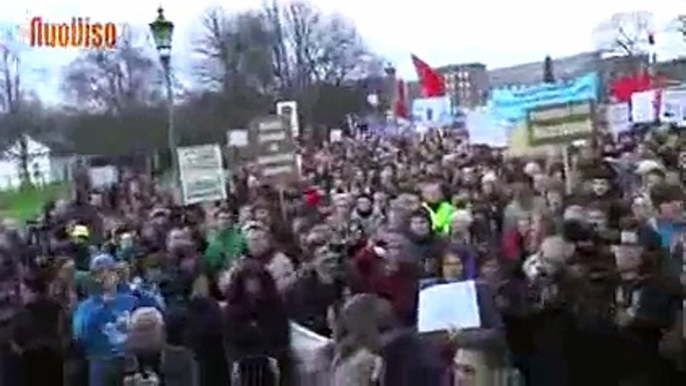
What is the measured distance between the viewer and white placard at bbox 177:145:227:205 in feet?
26.6

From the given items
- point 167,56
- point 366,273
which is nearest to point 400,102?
point 167,56

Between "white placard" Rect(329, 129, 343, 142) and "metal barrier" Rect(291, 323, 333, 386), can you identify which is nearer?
"metal barrier" Rect(291, 323, 333, 386)

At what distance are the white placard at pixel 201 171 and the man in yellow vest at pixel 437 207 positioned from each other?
1.17 metres

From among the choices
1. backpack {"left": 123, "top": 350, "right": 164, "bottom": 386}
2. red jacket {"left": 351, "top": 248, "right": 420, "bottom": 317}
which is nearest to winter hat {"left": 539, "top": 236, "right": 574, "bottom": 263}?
red jacket {"left": 351, "top": 248, "right": 420, "bottom": 317}

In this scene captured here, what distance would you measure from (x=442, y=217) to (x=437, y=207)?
225 millimetres

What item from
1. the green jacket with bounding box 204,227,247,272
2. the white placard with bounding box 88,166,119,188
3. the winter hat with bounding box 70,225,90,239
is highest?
the white placard with bounding box 88,166,119,188

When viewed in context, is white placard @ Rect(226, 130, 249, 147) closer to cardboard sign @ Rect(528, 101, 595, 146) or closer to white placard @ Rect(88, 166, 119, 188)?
white placard @ Rect(88, 166, 119, 188)

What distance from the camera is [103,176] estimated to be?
8.33m

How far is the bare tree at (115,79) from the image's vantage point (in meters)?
7.99

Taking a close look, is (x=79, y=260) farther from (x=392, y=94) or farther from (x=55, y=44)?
(x=392, y=94)

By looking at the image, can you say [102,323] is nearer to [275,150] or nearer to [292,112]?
[275,150]

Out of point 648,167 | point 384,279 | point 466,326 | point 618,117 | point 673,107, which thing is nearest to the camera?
point 466,326

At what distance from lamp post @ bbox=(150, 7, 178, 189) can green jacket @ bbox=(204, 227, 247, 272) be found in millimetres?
527

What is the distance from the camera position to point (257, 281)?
Result: 6.96 metres
